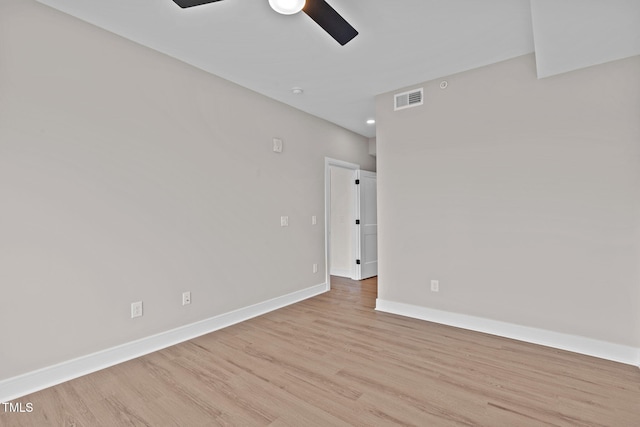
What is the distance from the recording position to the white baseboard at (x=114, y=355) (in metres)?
1.96

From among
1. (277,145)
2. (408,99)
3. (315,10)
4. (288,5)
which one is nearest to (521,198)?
(408,99)

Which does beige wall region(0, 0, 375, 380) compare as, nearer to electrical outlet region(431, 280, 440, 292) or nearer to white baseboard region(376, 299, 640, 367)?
white baseboard region(376, 299, 640, 367)

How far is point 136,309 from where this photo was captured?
2520mm

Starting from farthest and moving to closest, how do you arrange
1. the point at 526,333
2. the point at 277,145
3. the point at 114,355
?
the point at 277,145
the point at 526,333
the point at 114,355

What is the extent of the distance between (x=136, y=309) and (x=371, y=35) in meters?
3.05

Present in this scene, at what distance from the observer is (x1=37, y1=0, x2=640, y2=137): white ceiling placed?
6.77 ft

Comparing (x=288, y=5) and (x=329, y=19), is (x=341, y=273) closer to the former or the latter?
(x=329, y=19)

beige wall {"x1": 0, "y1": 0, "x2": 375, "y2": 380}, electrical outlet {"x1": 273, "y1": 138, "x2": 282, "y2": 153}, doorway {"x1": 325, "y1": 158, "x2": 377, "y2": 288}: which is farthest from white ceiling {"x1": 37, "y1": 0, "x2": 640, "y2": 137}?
doorway {"x1": 325, "y1": 158, "x2": 377, "y2": 288}

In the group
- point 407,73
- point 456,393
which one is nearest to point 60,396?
point 456,393

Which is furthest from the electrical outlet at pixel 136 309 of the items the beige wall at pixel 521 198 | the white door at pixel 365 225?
the white door at pixel 365 225

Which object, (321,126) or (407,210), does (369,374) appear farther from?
(321,126)

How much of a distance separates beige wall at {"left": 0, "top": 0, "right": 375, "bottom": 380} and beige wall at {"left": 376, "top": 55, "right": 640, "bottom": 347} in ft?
5.86

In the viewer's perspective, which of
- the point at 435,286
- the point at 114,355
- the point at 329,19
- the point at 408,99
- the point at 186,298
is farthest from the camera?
the point at 408,99

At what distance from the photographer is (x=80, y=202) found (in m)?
2.22
